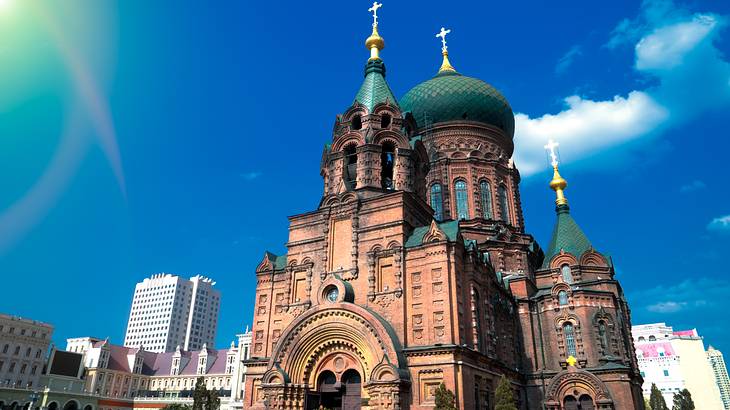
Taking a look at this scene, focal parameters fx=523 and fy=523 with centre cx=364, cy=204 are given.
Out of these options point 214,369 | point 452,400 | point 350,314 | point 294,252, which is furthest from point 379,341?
point 214,369

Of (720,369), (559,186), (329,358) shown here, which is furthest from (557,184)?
(720,369)

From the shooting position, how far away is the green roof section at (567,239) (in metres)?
29.9

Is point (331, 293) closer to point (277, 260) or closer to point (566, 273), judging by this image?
point (277, 260)

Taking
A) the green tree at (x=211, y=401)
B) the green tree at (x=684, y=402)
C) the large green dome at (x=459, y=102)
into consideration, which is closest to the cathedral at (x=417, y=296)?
the large green dome at (x=459, y=102)

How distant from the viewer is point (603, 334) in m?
26.3

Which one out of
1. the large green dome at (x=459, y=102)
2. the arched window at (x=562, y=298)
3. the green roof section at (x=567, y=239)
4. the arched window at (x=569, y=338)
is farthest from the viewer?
the large green dome at (x=459, y=102)

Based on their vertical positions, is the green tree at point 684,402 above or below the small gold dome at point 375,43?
below

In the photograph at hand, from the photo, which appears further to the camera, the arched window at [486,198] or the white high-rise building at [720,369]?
the white high-rise building at [720,369]

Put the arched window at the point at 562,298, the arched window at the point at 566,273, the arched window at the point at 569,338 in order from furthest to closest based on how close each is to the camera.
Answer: the arched window at the point at 566,273 → the arched window at the point at 562,298 → the arched window at the point at 569,338

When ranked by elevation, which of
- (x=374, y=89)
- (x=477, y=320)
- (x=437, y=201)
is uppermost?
(x=374, y=89)

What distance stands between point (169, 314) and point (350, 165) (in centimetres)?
8931

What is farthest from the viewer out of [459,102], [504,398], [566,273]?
[459,102]

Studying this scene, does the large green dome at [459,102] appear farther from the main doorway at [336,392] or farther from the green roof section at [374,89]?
the main doorway at [336,392]

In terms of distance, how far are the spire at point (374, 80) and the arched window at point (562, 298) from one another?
1310 centimetres
